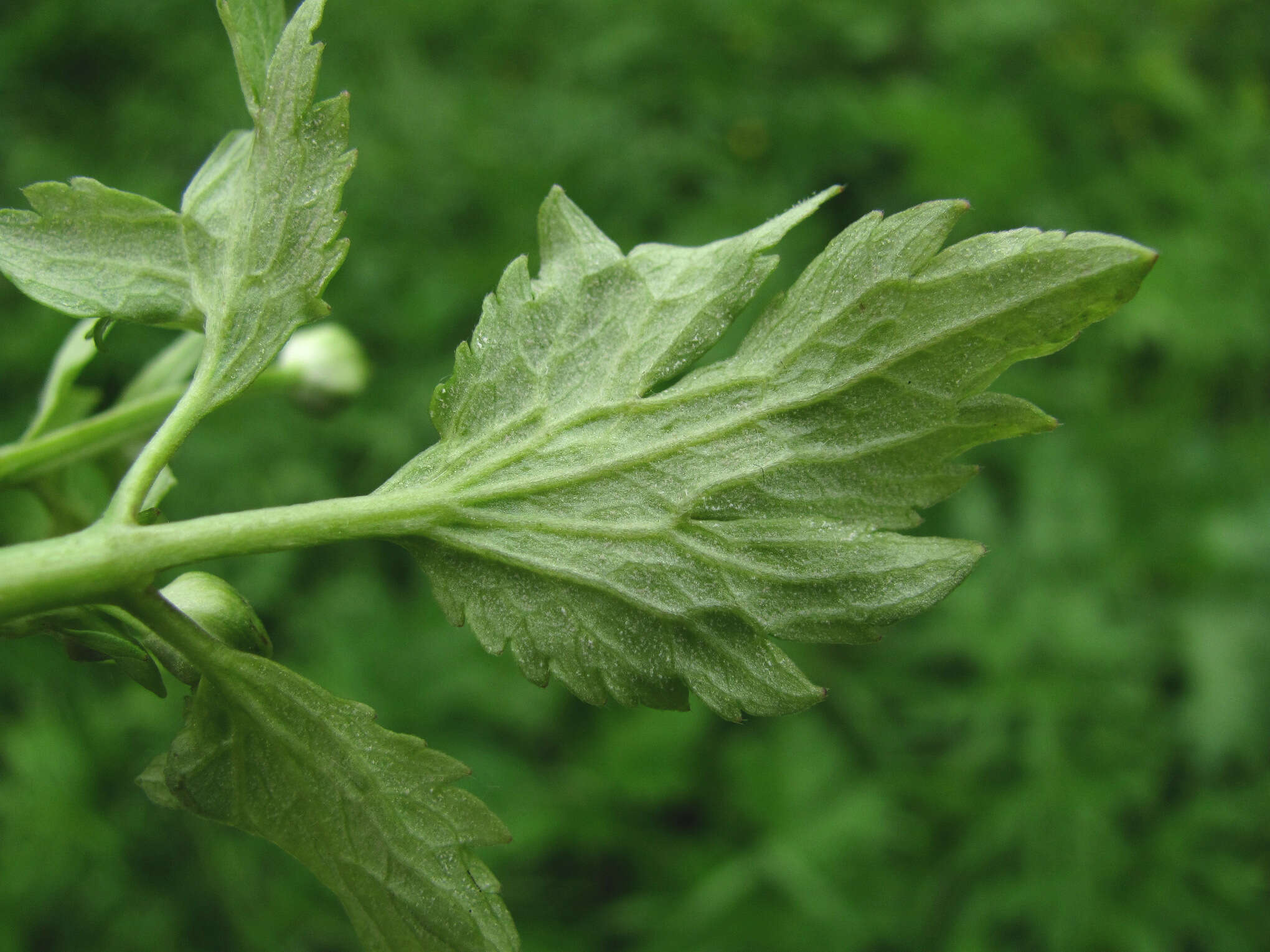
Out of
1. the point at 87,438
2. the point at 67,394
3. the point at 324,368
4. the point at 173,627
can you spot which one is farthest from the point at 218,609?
the point at 324,368

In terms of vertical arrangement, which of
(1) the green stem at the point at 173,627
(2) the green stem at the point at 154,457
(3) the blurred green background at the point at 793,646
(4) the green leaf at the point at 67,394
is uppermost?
(4) the green leaf at the point at 67,394

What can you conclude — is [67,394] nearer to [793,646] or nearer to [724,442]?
[724,442]

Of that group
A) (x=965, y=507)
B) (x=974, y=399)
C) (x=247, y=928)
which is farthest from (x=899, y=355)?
(x=965, y=507)

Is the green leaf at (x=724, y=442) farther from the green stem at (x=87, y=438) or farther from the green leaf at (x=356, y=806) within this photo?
the green stem at (x=87, y=438)

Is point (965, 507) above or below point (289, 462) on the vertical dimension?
below

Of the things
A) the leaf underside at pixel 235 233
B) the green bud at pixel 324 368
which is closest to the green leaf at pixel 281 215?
the leaf underside at pixel 235 233

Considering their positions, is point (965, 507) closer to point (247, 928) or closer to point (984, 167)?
point (984, 167)
